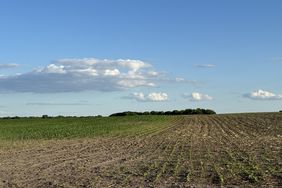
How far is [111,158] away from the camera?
2311 cm

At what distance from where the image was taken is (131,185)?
14695 mm

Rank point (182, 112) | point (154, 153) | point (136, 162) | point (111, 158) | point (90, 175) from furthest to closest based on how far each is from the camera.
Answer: point (182, 112) < point (154, 153) < point (111, 158) < point (136, 162) < point (90, 175)

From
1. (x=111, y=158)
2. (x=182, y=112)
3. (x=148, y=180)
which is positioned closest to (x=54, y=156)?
(x=111, y=158)

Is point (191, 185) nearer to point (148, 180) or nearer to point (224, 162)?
point (148, 180)

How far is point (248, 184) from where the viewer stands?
14.2 meters

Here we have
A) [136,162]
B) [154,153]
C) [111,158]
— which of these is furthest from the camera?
[154,153]

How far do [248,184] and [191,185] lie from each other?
1536mm

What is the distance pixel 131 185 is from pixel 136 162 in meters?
6.15

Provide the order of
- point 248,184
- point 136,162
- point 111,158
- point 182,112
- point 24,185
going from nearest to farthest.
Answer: point 248,184, point 24,185, point 136,162, point 111,158, point 182,112

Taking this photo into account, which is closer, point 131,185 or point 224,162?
point 131,185

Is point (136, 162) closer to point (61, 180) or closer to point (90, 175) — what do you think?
point (90, 175)

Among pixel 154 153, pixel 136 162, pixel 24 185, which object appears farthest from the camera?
pixel 154 153

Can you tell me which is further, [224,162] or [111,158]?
[111,158]

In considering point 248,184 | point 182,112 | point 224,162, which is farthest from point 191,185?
point 182,112
